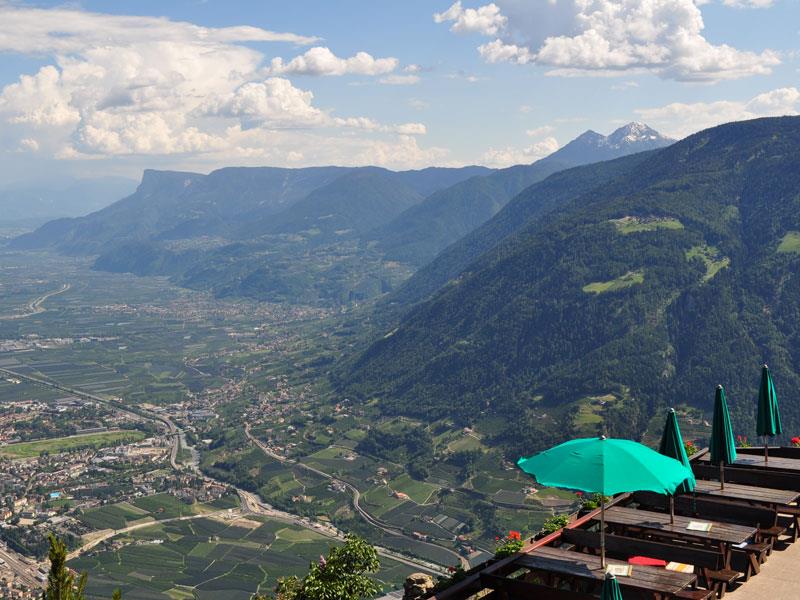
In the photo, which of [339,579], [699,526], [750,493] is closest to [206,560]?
[339,579]

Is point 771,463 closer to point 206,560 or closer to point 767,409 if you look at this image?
point 767,409

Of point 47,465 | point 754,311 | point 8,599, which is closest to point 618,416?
point 754,311

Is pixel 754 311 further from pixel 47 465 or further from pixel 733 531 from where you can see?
pixel 733 531

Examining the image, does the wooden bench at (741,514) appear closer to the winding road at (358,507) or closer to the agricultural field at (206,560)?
the winding road at (358,507)

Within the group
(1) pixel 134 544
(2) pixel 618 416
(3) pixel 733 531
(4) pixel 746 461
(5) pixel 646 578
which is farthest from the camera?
(2) pixel 618 416

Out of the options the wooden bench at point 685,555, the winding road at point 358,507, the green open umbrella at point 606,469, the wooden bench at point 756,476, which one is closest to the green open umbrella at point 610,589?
the green open umbrella at point 606,469

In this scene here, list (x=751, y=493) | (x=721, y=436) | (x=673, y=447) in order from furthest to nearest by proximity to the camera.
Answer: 1. (x=751, y=493)
2. (x=721, y=436)
3. (x=673, y=447)
